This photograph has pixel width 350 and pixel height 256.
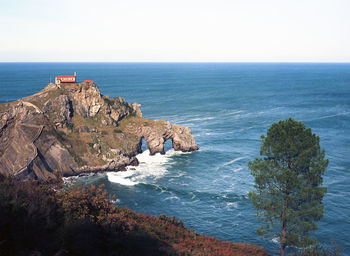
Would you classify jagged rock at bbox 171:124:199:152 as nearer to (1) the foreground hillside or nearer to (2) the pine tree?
(2) the pine tree

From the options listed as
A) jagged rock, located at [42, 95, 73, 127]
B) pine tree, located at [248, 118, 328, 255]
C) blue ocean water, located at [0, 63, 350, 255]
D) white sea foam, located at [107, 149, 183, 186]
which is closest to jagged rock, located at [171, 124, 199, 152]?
blue ocean water, located at [0, 63, 350, 255]

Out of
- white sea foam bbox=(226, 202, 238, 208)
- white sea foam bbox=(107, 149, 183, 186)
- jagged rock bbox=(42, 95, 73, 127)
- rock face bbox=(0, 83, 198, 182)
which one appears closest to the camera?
white sea foam bbox=(226, 202, 238, 208)

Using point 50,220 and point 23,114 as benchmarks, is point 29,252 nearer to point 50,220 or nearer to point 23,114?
point 50,220

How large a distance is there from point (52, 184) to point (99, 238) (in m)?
7.77

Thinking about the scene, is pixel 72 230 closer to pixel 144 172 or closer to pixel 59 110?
pixel 144 172

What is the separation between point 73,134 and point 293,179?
58.5 m

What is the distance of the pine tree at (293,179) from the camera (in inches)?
1277

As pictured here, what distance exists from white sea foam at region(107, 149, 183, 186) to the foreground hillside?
39.0 metres

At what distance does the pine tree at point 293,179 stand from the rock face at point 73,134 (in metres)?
44.4

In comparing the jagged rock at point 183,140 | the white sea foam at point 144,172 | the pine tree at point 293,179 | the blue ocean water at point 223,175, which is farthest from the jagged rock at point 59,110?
the pine tree at point 293,179

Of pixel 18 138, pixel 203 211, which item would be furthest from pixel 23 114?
pixel 203 211

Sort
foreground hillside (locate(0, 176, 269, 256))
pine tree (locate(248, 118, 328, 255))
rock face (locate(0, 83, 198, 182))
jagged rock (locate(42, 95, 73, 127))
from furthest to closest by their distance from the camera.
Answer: jagged rock (locate(42, 95, 73, 127)) → rock face (locate(0, 83, 198, 182)) → pine tree (locate(248, 118, 328, 255)) → foreground hillside (locate(0, 176, 269, 256))

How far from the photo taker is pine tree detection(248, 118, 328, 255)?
32438mm

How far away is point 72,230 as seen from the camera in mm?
20969
